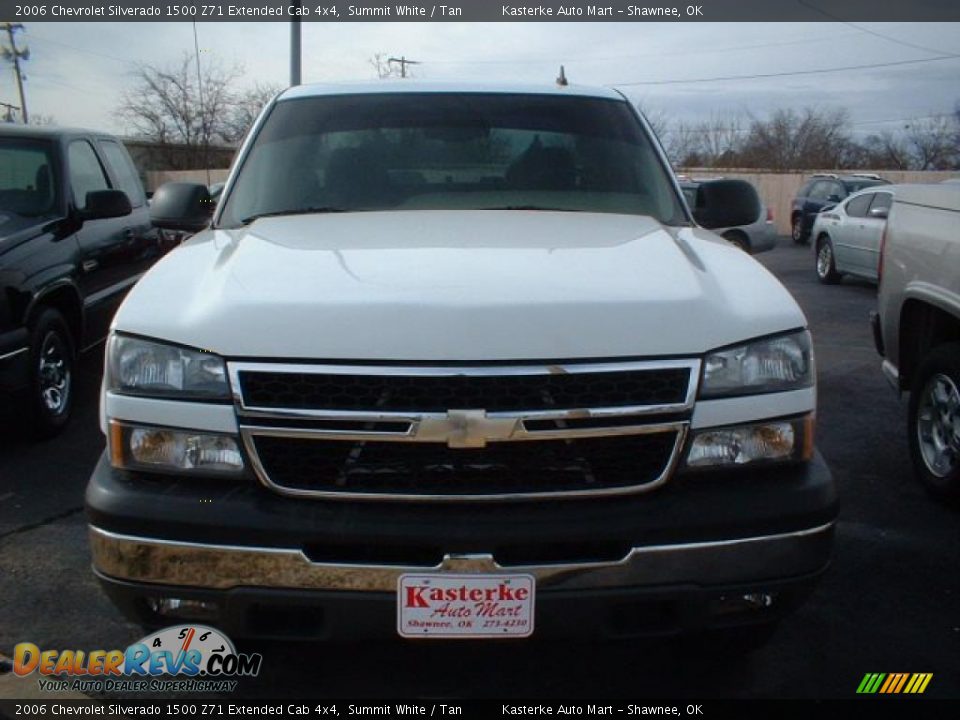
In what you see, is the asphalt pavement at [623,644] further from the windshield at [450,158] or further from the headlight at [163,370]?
the windshield at [450,158]

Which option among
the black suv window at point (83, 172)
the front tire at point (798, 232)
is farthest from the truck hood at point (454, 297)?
the front tire at point (798, 232)

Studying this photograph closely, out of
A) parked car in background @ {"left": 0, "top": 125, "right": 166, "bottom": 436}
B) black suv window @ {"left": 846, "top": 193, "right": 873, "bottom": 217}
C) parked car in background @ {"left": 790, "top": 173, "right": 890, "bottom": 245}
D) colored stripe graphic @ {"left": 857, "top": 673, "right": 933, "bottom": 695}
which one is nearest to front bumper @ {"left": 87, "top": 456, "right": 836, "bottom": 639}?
colored stripe graphic @ {"left": 857, "top": 673, "right": 933, "bottom": 695}

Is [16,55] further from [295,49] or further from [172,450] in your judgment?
[172,450]

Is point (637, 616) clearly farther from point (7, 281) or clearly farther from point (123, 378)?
point (7, 281)

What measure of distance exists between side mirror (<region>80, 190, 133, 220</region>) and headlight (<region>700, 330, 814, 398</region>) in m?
4.92

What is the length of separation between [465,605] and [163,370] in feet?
3.27

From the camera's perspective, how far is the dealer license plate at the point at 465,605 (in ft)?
7.74

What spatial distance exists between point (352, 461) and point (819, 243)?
1484 centimetres

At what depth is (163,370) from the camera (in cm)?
A: 252

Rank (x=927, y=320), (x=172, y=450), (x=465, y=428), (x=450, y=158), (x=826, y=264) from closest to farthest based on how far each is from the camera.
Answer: (x=465, y=428) < (x=172, y=450) < (x=450, y=158) < (x=927, y=320) < (x=826, y=264)

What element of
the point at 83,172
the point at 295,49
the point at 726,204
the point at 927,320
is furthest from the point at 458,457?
the point at 295,49

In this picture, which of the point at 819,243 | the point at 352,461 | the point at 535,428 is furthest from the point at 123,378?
the point at 819,243

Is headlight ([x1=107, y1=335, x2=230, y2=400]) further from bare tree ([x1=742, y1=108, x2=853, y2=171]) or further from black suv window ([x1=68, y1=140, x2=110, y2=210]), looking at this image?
bare tree ([x1=742, y1=108, x2=853, y2=171])

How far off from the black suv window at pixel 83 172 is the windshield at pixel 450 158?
9.50 ft
